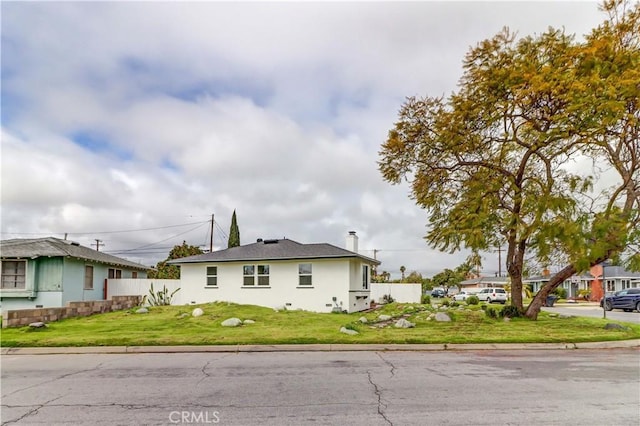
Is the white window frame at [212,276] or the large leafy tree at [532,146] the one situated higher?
the large leafy tree at [532,146]

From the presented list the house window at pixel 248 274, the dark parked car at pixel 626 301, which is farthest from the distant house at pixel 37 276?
the dark parked car at pixel 626 301

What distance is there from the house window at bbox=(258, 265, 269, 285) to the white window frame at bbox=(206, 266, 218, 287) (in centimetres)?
284

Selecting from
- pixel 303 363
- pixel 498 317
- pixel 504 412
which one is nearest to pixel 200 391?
pixel 303 363

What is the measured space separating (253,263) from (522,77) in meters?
16.7

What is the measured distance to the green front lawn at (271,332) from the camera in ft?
41.1

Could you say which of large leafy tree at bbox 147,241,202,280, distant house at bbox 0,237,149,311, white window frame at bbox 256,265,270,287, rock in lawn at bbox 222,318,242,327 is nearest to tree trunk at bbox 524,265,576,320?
rock in lawn at bbox 222,318,242,327

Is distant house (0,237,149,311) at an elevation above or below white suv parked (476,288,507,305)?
above

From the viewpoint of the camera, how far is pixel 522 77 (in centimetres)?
1612

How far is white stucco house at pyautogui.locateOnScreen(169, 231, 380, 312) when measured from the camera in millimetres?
23766

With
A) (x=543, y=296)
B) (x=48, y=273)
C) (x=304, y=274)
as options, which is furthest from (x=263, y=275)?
(x=543, y=296)

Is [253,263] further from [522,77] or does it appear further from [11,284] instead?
[522,77]

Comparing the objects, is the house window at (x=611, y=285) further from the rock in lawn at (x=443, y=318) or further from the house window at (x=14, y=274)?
the house window at (x=14, y=274)

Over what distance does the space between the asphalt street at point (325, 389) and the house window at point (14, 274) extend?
15.5 m

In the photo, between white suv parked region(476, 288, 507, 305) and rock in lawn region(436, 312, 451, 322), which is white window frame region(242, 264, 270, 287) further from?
white suv parked region(476, 288, 507, 305)
